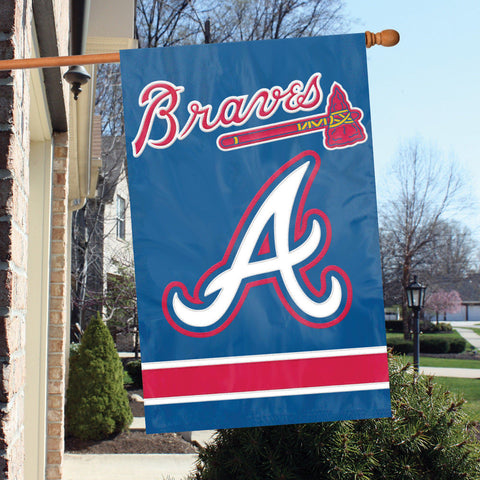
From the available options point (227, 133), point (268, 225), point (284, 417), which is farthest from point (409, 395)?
point (227, 133)

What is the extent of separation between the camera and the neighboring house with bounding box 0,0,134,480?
1.57 metres

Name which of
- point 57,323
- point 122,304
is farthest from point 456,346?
point 57,323

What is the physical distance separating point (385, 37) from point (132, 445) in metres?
6.73

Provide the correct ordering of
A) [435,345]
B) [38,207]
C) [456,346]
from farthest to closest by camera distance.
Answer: [456,346] → [435,345] → [38,207]

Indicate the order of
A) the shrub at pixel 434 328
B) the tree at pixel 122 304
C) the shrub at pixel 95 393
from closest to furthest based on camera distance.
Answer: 1. the shrub at pixel 95 393
2. the tree at pixel 122 304
3. the shrub at pixel 434 328

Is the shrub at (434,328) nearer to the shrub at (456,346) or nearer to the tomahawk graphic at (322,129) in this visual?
the shrub at (456,346)

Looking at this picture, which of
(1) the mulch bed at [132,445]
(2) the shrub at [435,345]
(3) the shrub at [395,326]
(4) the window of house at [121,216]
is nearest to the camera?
(1) the mulch bed at [132,445]

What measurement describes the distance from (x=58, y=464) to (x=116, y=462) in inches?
108

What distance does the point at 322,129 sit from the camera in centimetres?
195

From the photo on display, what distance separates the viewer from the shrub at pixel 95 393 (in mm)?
7355

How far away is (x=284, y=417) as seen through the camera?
1926 mm

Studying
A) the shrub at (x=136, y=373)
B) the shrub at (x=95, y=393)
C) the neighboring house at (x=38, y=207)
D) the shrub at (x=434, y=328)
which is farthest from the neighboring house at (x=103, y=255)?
the shrub at (x=434, y=328)

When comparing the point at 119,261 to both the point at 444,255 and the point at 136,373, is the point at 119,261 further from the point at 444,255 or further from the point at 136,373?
the point at 444,255

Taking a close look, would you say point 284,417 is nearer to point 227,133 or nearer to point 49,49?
point 227,133
